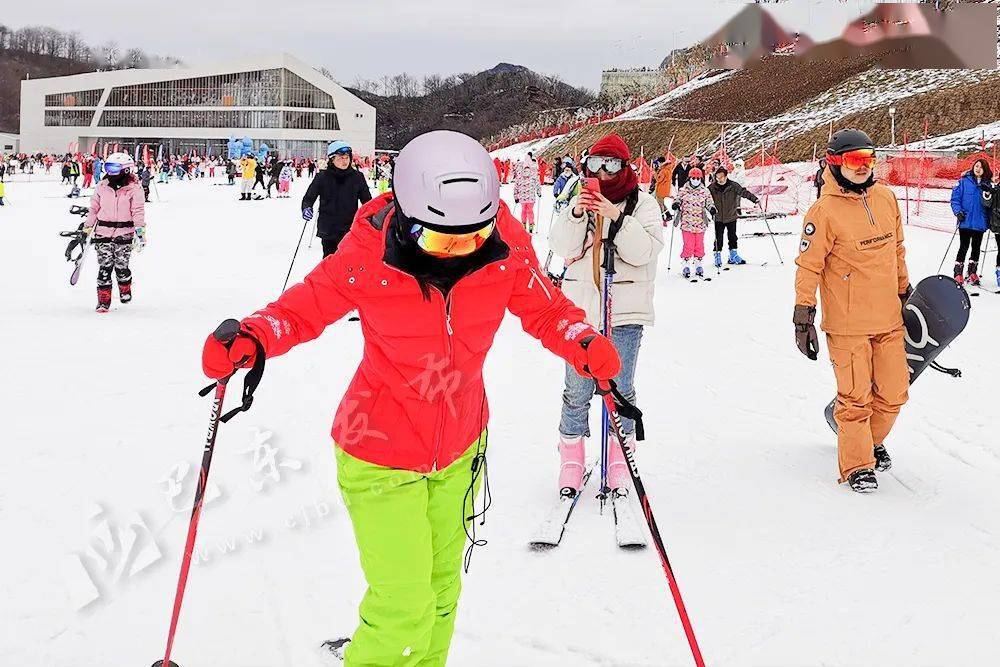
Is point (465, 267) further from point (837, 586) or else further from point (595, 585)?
point (837, 586)

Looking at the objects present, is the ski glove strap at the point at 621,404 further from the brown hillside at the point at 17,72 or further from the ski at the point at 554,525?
the brown hillside at the point at 17,72

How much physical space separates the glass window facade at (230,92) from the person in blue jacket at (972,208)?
7233 centimetres

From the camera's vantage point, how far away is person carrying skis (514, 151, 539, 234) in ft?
60.4

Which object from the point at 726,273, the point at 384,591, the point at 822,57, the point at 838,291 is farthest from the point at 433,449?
the point at 822,57

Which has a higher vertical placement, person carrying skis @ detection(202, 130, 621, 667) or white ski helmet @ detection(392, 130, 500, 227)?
white ski helmet @ detection(392, 130, 500, 227)

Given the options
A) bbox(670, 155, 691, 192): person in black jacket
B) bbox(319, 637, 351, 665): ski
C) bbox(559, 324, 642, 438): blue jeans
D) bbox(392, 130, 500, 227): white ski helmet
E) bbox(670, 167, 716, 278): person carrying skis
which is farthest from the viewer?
bbox(670, 155, 691, 192): person in black jacket

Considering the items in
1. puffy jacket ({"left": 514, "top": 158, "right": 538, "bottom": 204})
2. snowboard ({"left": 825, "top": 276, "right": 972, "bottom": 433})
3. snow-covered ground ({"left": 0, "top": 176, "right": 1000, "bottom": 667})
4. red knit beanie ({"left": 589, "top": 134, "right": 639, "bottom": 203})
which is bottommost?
snow-covered ground ({"left": 0, "top": 176, "right": 1000, "bottom": 667})

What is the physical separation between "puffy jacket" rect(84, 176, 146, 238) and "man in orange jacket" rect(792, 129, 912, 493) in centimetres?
653

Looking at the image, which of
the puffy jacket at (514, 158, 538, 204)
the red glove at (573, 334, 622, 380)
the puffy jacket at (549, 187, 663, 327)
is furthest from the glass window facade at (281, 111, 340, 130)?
the red glove at (573, 334, 622, 380)

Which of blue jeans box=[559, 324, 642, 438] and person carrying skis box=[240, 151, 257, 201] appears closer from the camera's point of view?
blue jeans box=[559, 324, 642, 438]

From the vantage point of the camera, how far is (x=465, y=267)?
216 cm

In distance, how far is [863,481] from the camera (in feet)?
14.1

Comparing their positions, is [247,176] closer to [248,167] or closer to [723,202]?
[248,167]

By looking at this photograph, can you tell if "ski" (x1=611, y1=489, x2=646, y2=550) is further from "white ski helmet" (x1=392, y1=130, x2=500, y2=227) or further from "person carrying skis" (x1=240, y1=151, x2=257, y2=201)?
"person carrying skis" (x1=240, y1=151, x2=257, y2=201)
